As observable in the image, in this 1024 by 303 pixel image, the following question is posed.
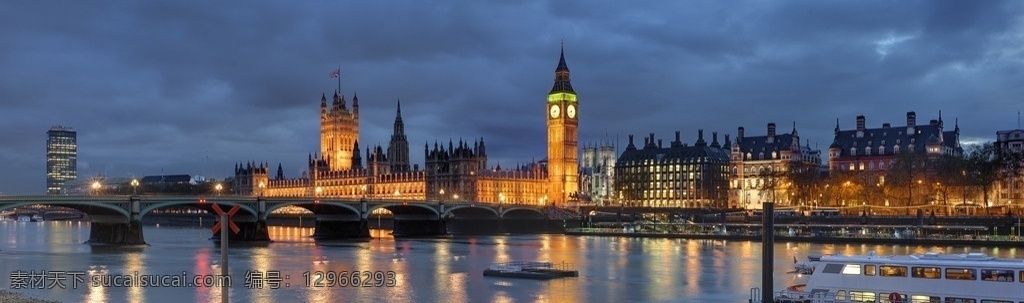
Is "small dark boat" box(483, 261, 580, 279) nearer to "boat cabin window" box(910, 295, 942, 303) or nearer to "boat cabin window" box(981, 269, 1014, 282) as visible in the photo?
"boat cabin window" box(910, 295, 942, 303)

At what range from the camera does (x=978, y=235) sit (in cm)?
8994

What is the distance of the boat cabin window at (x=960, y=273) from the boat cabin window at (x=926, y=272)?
0.31 meters

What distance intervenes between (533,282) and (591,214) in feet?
297

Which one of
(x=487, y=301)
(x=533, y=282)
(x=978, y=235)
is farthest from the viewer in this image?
(x=978, y=235)

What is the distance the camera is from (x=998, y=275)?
117 feet

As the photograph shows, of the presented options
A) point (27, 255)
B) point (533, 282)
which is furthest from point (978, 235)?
point (27, 255)

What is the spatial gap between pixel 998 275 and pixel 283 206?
7598 centimetres

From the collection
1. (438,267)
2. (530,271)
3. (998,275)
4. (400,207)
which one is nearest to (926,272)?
(998,275)

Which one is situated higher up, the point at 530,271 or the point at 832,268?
the point at 832,268

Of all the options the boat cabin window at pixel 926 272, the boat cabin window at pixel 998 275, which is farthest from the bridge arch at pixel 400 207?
the boat cabin window at pixel 998 275

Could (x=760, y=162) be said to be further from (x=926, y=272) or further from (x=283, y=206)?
(x=926, y=272)

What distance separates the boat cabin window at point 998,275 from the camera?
3553 cm

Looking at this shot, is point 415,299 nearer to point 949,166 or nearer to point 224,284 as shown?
point 224,284

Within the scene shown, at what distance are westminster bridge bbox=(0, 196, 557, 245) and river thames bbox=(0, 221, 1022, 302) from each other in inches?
122
